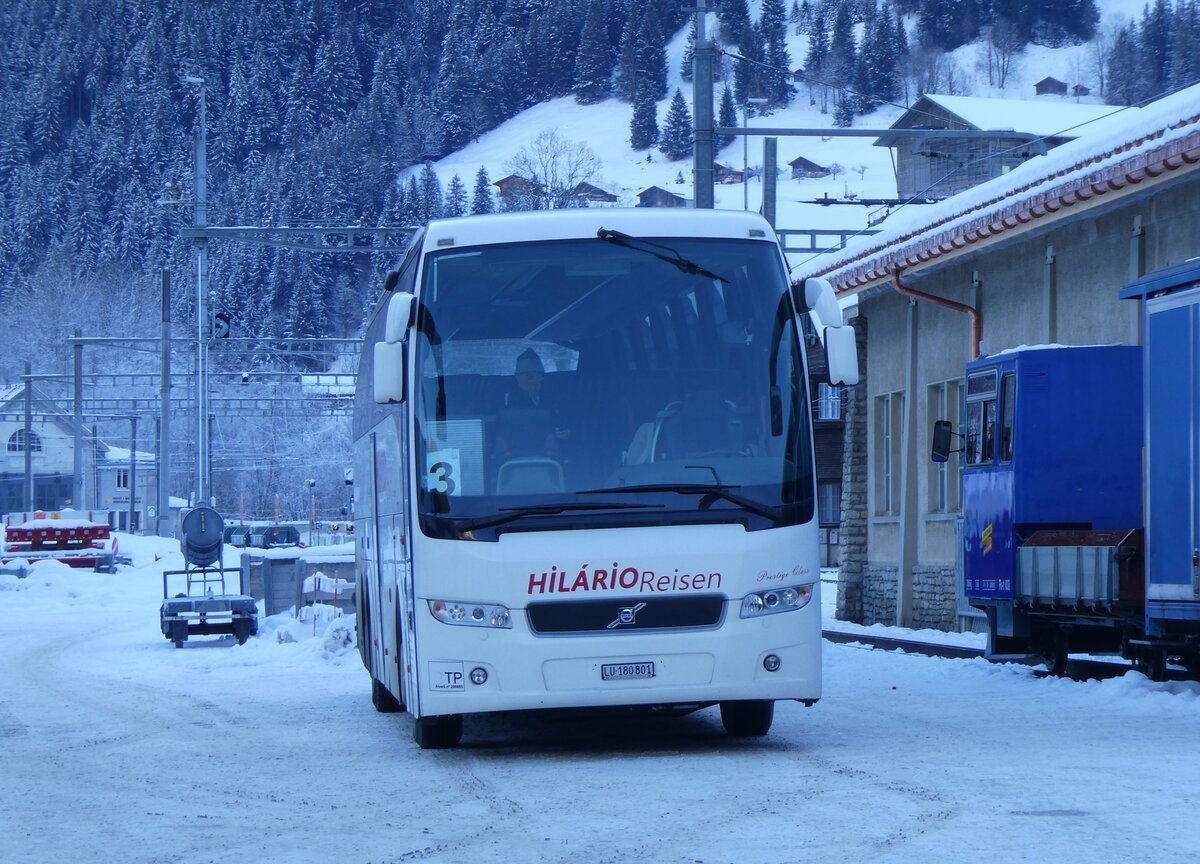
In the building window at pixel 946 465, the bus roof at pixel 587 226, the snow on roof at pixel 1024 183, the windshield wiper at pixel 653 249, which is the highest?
the snow on roof at pixel 1024 183

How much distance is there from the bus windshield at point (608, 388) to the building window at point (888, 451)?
1610 cm

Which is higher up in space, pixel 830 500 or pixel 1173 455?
pixel 1173 455

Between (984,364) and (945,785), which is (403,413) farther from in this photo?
(984,364)

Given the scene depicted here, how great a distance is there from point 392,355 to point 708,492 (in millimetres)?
1916

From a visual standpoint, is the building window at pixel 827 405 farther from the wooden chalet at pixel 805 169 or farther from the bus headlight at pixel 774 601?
the wooden chalet at pixel 805 169

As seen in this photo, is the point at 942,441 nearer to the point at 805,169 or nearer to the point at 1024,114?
the point at 1024,114

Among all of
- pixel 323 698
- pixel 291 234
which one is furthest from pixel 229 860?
pixel 291 234

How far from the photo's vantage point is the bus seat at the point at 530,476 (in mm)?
11039

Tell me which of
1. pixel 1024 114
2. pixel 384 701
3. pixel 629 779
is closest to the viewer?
pixel 629 779

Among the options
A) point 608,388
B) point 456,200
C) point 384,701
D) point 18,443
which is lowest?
point 384,701

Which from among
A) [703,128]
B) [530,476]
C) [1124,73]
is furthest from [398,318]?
[1124,73]

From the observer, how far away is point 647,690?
10.9 meters

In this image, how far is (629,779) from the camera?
397 inches

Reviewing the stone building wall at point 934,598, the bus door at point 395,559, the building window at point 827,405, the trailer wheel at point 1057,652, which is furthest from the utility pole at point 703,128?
the building window at point 827,405
